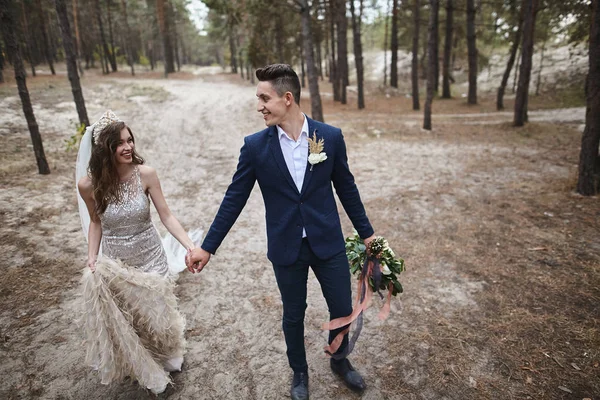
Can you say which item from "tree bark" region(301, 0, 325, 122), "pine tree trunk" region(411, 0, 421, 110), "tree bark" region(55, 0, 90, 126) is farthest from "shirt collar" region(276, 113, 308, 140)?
"pine tree trunk" region(411, 0, 421, 110)

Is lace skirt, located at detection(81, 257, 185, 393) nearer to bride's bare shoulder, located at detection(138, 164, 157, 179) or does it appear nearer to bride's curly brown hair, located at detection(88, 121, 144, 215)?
bride's curly brown hair, located at detection(88, 121, 144, 215)

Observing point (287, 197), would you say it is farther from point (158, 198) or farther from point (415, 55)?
point (415, 55)

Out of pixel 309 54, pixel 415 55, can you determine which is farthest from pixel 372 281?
pixel 415 55

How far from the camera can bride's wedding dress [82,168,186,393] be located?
280 cm

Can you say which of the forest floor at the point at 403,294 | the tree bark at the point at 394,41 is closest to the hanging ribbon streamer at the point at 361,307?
the forest floor at the point at 403,294

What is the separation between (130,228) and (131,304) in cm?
68

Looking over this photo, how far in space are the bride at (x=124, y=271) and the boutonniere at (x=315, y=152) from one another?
1.34m

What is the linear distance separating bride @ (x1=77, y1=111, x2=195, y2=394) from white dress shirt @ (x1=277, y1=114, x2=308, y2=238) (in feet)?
3.78

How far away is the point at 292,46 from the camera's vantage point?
23.0 metres

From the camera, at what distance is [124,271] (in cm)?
287

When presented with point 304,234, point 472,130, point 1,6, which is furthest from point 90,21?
point 304,234

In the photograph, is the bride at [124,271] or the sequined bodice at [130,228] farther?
the sequined bodice at [130,228]

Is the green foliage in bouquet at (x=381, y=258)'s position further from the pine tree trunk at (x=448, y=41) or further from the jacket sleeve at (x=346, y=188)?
the pine tree trunk at (x=448, y=41)

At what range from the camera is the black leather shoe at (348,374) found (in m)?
3.16
